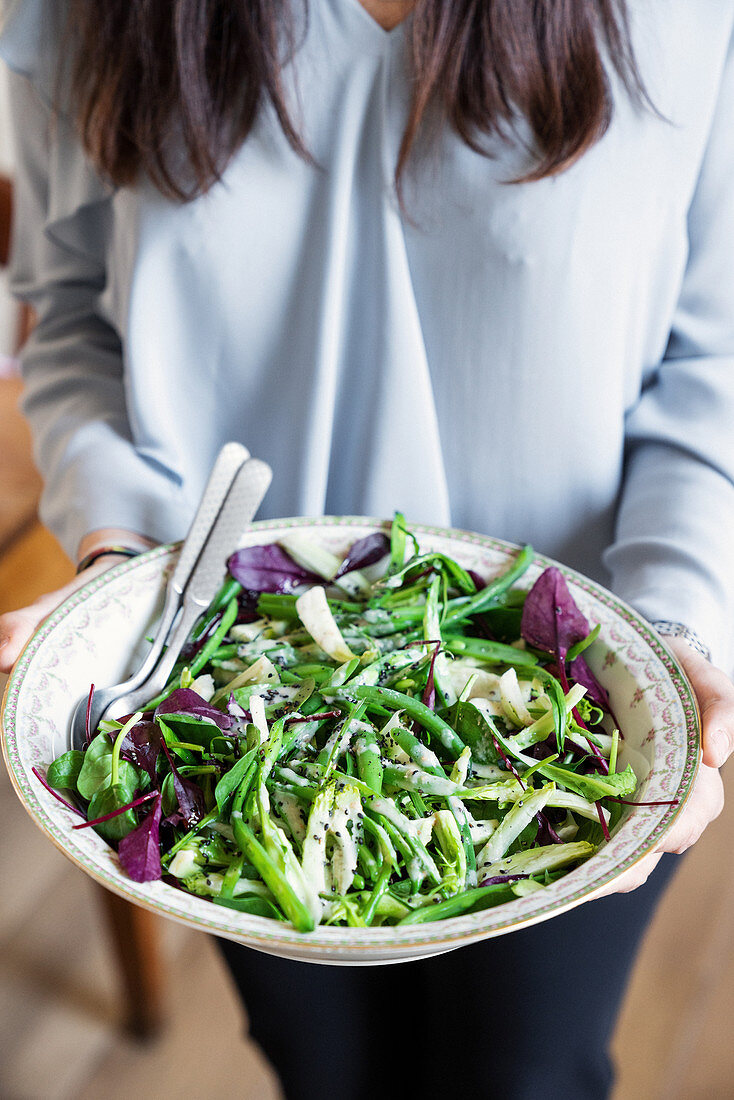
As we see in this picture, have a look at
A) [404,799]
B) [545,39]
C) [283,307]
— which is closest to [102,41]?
[283,307]

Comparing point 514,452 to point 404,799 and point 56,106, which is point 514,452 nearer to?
point 404,799

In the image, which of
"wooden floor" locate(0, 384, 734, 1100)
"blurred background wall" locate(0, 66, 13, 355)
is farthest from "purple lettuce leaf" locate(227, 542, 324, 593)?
"blurred background wall" locate(0, 66, 13, 355)

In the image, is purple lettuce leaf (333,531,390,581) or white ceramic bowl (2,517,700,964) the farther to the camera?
purple lettuce leaf (333,531,390,581)

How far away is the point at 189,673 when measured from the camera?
27.2 inches

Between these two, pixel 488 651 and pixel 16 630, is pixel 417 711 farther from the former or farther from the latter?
pixel 16 630

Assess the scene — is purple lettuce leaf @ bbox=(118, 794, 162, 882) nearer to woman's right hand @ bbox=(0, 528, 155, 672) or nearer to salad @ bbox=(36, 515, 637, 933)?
salad @ bbox=(36, 515, 637, 933)

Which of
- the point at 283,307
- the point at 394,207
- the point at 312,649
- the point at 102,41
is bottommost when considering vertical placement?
the point at 312,649

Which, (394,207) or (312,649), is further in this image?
(394,207)

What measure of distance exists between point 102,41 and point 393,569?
58cm

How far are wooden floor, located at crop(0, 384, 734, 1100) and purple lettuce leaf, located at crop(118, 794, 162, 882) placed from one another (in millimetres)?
789

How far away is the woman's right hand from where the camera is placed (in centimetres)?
69

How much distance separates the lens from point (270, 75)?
838 millimetres

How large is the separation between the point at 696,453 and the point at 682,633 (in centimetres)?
21

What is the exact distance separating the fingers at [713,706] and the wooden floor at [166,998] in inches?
35.9
